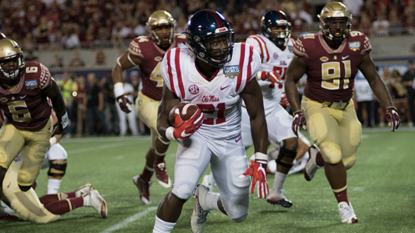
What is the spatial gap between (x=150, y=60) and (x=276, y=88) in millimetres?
1353

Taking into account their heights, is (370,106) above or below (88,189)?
below

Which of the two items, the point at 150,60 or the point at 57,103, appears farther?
the point at 150,60

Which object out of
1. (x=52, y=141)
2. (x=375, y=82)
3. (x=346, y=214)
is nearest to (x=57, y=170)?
(x=52, y=141)

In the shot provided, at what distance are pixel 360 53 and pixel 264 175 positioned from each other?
74.0 inches

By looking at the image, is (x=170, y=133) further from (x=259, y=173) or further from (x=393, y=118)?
(x=393, y=118)

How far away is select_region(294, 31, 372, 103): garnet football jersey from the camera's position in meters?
4.43

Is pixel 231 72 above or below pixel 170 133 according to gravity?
above

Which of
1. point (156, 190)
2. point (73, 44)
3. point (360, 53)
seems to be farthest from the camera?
point (73, 44)

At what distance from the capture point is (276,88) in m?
5.38

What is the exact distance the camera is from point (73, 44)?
16766mm

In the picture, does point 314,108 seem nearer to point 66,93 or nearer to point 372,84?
point 372,84

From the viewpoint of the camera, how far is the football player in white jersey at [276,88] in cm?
503

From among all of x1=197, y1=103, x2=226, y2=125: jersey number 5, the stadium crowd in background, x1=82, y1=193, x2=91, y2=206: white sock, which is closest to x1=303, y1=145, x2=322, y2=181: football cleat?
x1=197, y1=103, x2=226, y2=125: jersey number 5

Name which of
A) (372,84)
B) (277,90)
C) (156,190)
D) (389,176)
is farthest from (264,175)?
(389,176)
